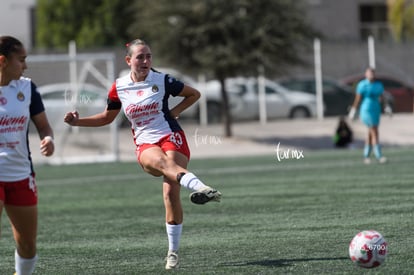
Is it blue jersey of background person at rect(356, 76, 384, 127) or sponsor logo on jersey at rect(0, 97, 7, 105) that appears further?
blue jersey of background person at rect(356, 76, 384, 127)

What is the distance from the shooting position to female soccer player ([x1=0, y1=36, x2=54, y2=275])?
700 centimetres

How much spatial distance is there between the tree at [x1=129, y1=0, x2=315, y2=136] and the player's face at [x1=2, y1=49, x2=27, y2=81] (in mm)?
24084

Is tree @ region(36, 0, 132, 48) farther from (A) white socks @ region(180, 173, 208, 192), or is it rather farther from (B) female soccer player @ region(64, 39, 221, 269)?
(A) white socks @ region(180, 173, 208, 192)

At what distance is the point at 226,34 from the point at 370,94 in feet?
34.3

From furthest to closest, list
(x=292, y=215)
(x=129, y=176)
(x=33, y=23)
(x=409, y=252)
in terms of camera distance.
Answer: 1. (x=33, y=23)
2. (x=129, y=176)
3. (x=292, y=215)
4. (x=409, y=252)

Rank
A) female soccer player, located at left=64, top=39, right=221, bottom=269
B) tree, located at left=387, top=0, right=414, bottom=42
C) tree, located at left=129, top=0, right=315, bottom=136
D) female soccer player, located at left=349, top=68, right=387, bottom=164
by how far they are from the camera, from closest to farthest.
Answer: female soccer player, located at left=64, top=39, right=221, bottom=269 → female soccer player, located at left=349, top=68, right=387, bottom=164 → tree, located at left=129, top=0, right=315, bottom=136 → tree, located at left=387, top=0, right=414, bottom=42

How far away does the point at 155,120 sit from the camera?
884 cm

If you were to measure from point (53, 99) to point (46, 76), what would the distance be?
1.03m

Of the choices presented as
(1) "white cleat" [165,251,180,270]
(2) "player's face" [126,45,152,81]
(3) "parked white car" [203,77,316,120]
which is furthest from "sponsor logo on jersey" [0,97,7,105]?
(3) "parked white car" [203,77,316,120]

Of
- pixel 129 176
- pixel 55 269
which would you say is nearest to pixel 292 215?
pixel 55 269

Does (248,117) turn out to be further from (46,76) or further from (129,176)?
(129,176)

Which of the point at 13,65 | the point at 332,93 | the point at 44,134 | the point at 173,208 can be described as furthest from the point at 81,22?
the point at 44,134

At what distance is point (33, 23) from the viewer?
4625 centimetres

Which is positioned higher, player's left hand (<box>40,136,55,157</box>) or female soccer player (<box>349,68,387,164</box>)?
player's left hand (<box>40,136,55,157</box>)
